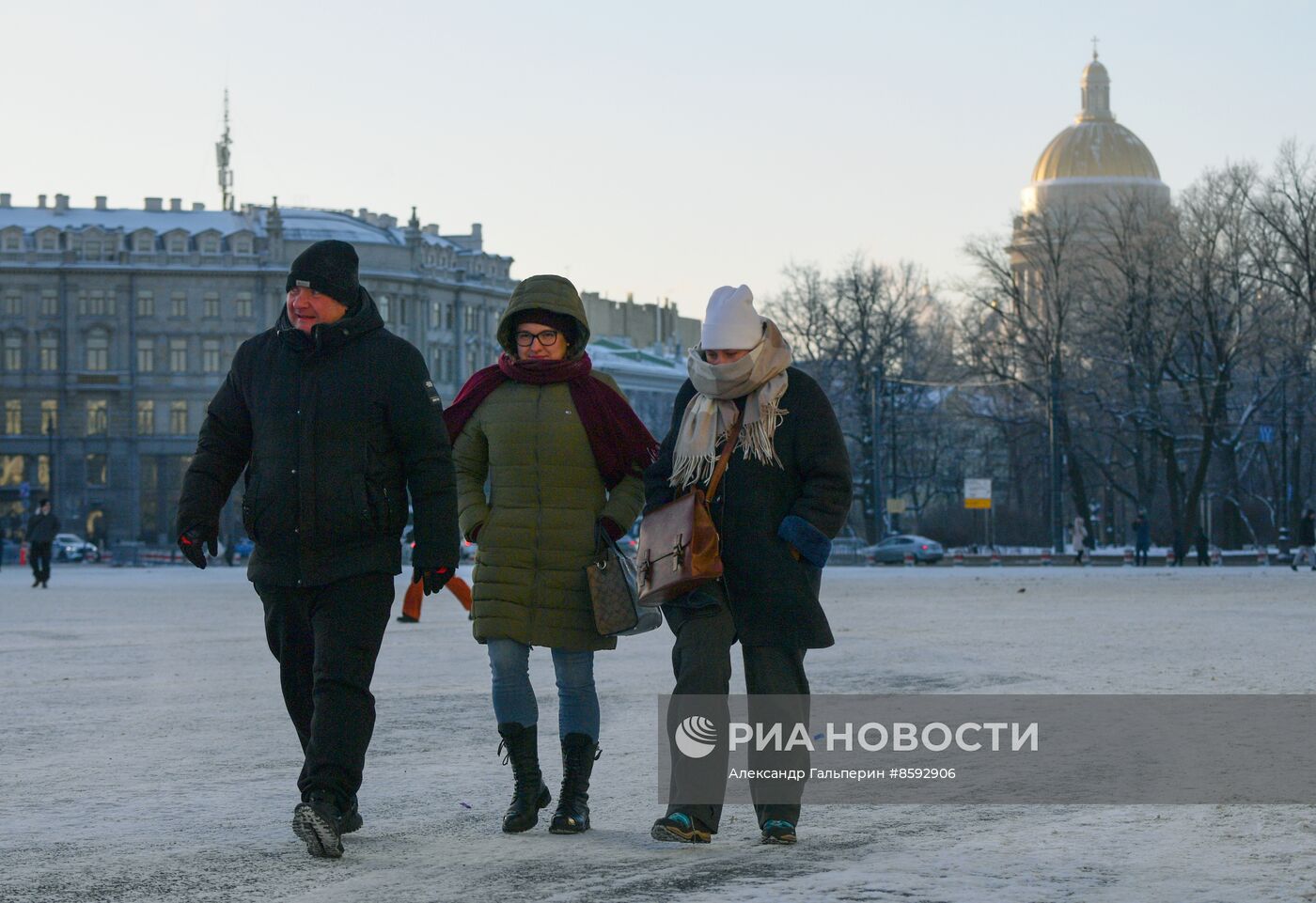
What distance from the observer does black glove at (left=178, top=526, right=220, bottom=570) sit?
296 inches

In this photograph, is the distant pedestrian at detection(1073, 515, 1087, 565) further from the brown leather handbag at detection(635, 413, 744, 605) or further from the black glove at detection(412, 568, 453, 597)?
the black glove at detection(412, 568, 453, 597)

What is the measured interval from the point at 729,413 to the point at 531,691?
4.02ft

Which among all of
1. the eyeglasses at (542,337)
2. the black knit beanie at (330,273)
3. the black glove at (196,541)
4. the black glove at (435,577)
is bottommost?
the black glove at (435,577)

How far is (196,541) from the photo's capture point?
7621 mm

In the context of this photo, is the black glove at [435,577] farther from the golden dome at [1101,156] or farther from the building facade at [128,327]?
the golden dome at [1101,156]

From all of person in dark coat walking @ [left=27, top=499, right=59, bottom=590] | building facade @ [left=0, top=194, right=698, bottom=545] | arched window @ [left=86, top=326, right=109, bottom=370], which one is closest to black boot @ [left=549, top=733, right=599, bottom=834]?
person in dark coat walking @ [left=27, top=499, right=59, bottom=590]

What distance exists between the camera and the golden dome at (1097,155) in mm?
134375

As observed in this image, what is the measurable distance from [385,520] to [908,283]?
7052 cm

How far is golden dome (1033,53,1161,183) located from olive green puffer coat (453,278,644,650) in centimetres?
12877

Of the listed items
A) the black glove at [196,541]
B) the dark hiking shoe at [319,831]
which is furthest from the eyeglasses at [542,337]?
the dark hiking shoe at [319,831]

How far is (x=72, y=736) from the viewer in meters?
11.1

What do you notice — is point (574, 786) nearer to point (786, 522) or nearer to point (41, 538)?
point (786, 522)

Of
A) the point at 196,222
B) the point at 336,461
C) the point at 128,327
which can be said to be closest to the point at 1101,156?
the point at 196,222

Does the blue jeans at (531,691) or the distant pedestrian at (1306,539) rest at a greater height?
the distant pedestrian at (1306,539)
